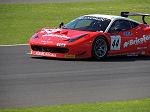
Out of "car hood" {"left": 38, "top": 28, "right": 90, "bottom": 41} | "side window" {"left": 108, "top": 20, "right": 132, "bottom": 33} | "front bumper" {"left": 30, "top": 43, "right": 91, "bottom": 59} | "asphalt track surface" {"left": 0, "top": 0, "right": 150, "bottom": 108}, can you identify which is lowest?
"asphalt track surface" {"left": 0, "top": 0, "right": 150, "bottom": 108}

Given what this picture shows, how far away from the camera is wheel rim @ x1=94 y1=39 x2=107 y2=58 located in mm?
10141

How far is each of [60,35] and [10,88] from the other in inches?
138

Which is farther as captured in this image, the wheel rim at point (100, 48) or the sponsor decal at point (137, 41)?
the sponsor decal at point (137, 41)

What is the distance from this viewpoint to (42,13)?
20094 millimetres

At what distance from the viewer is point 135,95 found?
6.49 meters

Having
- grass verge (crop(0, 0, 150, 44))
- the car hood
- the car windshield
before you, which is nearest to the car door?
the car windshield

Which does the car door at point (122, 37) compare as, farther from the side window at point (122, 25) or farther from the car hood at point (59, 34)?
the car hood at point (59, 34)

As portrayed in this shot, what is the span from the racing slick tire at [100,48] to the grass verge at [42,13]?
4.30 metres

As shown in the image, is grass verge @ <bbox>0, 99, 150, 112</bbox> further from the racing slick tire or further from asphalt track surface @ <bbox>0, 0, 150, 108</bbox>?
the racing slick tire

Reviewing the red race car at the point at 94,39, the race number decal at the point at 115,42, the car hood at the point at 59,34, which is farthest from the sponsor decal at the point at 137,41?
the car hood at the point at 59,34

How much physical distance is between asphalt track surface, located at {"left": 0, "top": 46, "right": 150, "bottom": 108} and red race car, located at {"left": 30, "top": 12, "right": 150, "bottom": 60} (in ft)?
0.74

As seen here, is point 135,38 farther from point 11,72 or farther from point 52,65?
point 11,72

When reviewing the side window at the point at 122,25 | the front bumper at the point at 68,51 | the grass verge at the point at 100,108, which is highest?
the side window at the point at 122,25

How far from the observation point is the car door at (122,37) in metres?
10.6
